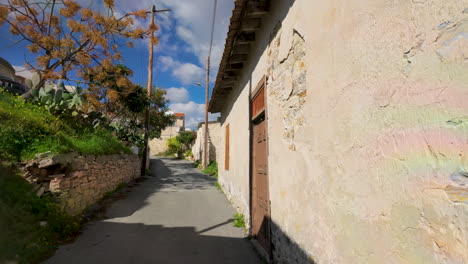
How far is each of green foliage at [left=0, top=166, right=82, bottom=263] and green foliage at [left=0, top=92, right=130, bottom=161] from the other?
2.01 feet

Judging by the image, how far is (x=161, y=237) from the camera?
15.0ft

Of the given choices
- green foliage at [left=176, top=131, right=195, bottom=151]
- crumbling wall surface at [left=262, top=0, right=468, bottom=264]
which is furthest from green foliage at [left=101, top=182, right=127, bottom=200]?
green foliage at [left=176, top=131, right=195, bottom=151]

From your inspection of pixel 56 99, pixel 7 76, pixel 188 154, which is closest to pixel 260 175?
pixel 56 99

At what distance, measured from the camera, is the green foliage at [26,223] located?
309cm

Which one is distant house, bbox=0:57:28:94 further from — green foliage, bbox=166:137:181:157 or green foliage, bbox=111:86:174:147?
green foliage, bbox=166:137:181:157

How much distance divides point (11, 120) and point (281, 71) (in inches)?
206

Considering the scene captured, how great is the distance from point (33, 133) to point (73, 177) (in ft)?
3.87

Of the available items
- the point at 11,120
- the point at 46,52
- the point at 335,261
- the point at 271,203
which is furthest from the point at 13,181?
the point at 46,52

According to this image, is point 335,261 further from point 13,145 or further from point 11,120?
point 11,120

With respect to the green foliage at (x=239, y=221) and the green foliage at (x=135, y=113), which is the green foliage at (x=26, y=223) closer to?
the green foliage at (x=239, y=221)

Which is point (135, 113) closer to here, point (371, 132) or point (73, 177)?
point (73, 177)

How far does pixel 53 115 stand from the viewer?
6.28 metres

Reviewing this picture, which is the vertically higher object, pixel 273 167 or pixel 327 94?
pixel 327 94

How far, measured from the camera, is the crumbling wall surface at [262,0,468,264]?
3.25ft
